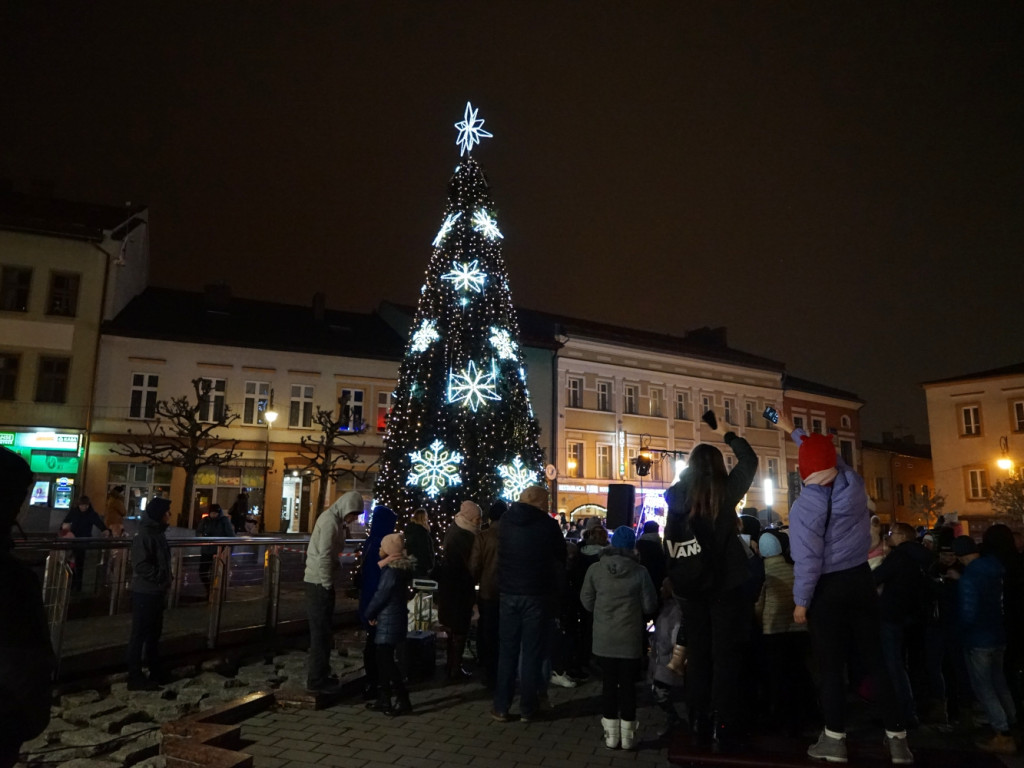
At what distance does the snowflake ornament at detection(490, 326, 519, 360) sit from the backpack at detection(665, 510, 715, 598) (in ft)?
38.6

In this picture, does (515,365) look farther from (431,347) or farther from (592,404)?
(592,404)

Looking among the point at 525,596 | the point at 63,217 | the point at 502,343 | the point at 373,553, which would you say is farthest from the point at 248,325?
the point at 525,596

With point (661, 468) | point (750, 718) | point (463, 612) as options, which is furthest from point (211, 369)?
point (750, 718)

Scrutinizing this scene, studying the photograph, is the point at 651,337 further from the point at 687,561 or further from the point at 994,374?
the point at 687,561

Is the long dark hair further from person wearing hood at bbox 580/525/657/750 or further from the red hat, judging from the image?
person wearing hood at bbox 580/525/657/750

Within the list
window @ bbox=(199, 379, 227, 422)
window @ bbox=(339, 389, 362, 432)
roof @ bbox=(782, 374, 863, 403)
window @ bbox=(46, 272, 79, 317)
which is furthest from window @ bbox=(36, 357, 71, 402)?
roof @ bbox=(782, 374, 863, 403)

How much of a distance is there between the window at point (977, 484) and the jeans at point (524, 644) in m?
41.3

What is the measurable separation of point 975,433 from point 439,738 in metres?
43.1

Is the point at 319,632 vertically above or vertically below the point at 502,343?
below

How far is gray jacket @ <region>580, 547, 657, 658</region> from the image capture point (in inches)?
232

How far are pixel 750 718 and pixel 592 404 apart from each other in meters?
35.0

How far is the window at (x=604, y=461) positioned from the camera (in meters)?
40.8

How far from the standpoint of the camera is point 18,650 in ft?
7.82

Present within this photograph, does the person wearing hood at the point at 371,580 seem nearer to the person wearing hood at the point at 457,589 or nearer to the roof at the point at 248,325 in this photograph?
the person wearing hood at the point at 457,589
